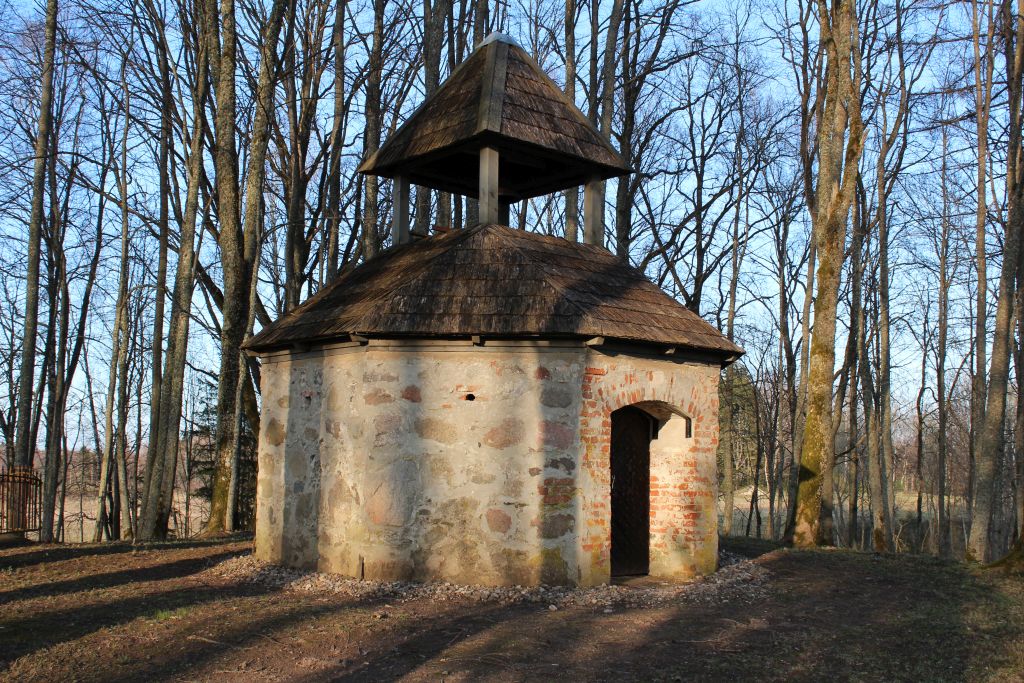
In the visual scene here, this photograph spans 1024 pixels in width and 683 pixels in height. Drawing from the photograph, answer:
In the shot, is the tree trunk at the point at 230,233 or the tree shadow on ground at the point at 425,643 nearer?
the tree shadow on ground at the point at 425,643

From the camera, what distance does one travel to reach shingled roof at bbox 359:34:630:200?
32.1 ft

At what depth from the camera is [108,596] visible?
24.9 ft

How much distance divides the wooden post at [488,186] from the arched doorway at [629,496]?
2.69m

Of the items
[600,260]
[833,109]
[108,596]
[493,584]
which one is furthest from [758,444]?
[108,596]

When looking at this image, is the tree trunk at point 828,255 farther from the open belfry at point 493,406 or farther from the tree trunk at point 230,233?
the tree trunk at point 230,233

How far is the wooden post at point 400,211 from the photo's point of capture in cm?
1096

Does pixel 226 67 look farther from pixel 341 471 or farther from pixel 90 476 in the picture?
pixel 90 476

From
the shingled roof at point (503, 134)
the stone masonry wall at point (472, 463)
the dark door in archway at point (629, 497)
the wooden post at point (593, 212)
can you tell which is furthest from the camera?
the wooden post at point (593, 212)

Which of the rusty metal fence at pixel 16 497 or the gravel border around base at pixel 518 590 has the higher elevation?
the rusty metal fence at pixel 16 497

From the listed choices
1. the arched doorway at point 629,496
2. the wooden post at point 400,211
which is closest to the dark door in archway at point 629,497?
the arched doorway at point 629,496

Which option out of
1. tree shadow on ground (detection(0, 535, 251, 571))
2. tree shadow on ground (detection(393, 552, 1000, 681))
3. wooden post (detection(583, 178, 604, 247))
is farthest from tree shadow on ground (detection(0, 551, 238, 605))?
wooden post (detection(583, 178, 604, 247))

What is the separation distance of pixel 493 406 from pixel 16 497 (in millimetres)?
7324

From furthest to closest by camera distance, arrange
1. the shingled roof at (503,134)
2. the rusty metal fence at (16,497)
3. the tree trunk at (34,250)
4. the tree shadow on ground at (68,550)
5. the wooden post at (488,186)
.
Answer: the tree trunk at (34,250), the rusty metal fence at (16,497), the shingled roof at (503,134), the wooden post at (488,186), the tree shadow on ground at (68,550)

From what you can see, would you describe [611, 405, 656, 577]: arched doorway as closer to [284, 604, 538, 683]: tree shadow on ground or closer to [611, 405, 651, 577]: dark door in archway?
[611, 405, 651, 577]: dark door in archway
